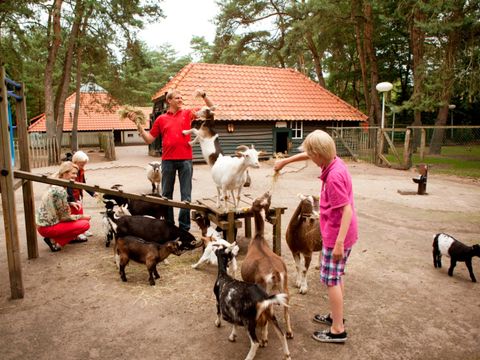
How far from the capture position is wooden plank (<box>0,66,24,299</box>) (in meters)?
4.00

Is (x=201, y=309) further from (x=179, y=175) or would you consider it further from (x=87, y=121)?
(x=87, y=121)

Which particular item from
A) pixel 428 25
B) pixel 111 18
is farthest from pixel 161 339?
pixel 111 18

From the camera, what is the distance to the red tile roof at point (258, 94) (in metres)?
19.5

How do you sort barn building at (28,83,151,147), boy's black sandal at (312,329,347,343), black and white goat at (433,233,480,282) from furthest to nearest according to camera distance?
barn building at (28,83,151,147)
black and white goat at (433,233,480,282)
boy's black sandal at (312,329,347,343)

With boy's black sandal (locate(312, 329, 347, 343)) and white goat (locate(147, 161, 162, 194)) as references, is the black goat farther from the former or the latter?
white goat (locate(147, 161, 162, 194))

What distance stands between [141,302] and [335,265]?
7.39ft

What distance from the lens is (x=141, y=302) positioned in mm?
4141

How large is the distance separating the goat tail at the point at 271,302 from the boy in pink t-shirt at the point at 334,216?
56cm

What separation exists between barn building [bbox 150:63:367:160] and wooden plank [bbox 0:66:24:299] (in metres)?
14.2

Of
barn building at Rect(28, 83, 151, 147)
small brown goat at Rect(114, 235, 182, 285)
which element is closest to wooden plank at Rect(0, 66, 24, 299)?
→ small brown goat at Rect(114, 235, 182, 285)

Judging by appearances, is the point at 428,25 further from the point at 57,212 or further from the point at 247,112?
the point at 57,212

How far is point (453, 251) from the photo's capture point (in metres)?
4.77

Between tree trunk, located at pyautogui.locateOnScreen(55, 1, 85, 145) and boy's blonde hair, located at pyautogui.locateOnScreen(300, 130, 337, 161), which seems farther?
tree trunk, located at pyautogui.locateOnScreen(55, 1, 85, 145)

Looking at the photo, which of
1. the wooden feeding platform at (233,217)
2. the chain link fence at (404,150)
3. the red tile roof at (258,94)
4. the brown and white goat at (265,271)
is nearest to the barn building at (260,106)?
the red tile roof at (258,94)
